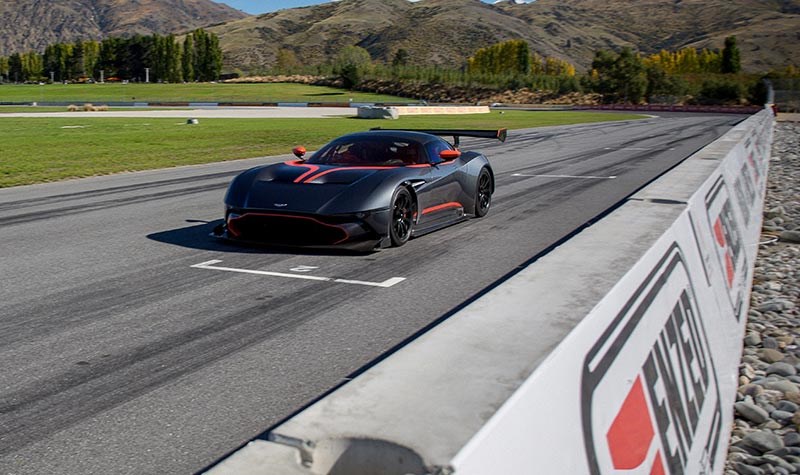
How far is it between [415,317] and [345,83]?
4639 inches

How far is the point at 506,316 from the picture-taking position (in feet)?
10.3

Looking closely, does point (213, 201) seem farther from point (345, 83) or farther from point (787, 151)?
point (345, 83)

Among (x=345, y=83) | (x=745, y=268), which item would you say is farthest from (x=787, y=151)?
(x=345, y=83)

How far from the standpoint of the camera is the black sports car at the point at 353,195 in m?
8.48

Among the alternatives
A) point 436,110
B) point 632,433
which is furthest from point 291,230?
point 436,110

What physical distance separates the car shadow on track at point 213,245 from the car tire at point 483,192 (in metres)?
2.69

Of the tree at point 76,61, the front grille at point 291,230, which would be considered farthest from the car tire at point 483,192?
the tree at point 76,61

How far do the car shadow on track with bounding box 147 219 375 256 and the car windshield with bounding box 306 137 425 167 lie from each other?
129 centimetres

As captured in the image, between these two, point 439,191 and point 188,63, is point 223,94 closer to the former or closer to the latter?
point 188,63

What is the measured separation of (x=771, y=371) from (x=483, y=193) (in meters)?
5.91

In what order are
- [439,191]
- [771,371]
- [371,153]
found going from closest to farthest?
[771,371] → [371,153] → [439,191]

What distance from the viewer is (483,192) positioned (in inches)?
448

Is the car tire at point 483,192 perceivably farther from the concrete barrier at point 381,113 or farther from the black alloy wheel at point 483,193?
the concrete barrier at point 381,113

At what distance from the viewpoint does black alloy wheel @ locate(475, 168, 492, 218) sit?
1120 centimetres
